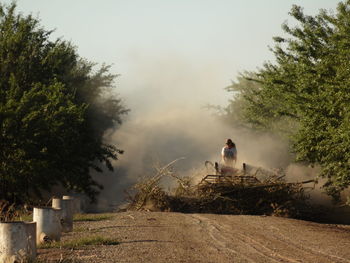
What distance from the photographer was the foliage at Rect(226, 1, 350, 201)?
23203 mm

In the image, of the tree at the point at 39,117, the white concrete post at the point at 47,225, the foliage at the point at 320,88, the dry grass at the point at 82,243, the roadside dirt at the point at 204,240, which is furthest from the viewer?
the tree at the point at 39,117

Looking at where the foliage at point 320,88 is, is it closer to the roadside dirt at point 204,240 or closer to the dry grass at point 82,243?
the roadside dirt at point 204,240

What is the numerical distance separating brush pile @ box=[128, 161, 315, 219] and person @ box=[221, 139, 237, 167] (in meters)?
0.60

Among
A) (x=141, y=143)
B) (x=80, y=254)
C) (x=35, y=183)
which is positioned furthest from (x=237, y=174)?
(x=141, y=143)

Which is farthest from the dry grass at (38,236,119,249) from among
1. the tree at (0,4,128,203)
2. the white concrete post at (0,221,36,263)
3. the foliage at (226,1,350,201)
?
the tree at (0,4,128,203)

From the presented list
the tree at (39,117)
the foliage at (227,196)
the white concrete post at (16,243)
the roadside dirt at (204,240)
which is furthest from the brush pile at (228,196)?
the white concrete post at (16,243)

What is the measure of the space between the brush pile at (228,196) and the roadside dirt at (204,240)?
Answer: 2623 millimetres

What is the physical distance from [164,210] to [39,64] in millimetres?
12864

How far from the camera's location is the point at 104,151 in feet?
125

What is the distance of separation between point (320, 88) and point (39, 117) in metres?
12.6

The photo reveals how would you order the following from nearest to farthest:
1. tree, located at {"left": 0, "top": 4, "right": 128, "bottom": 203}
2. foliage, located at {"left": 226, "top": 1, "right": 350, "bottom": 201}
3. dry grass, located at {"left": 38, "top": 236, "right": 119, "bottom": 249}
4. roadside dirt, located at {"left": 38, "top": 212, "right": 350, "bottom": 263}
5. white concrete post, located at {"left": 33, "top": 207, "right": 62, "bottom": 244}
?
roadside dirt, located at {"left": 38, "top": 212, "right": 350, "bottom": 263} → dry grass, located at {"left": 38, "top": 236, "right": 119, "bottom": 249} → white concrete post, located at {"left": 33, "top": 207, "right": 62, "bottom": 244} → foliage, located at {"left": 226, "top": 1, "right": 350, "bottom": 201} → tree, located at {"left": 0, "top": 4, "right": 128, "bottom": 203}

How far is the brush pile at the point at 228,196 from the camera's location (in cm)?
2531

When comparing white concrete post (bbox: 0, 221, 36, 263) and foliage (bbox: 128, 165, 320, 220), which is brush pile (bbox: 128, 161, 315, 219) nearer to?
foliage (bbox: 128, 165, 320, 220)

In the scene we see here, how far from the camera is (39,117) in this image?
1179 inches
